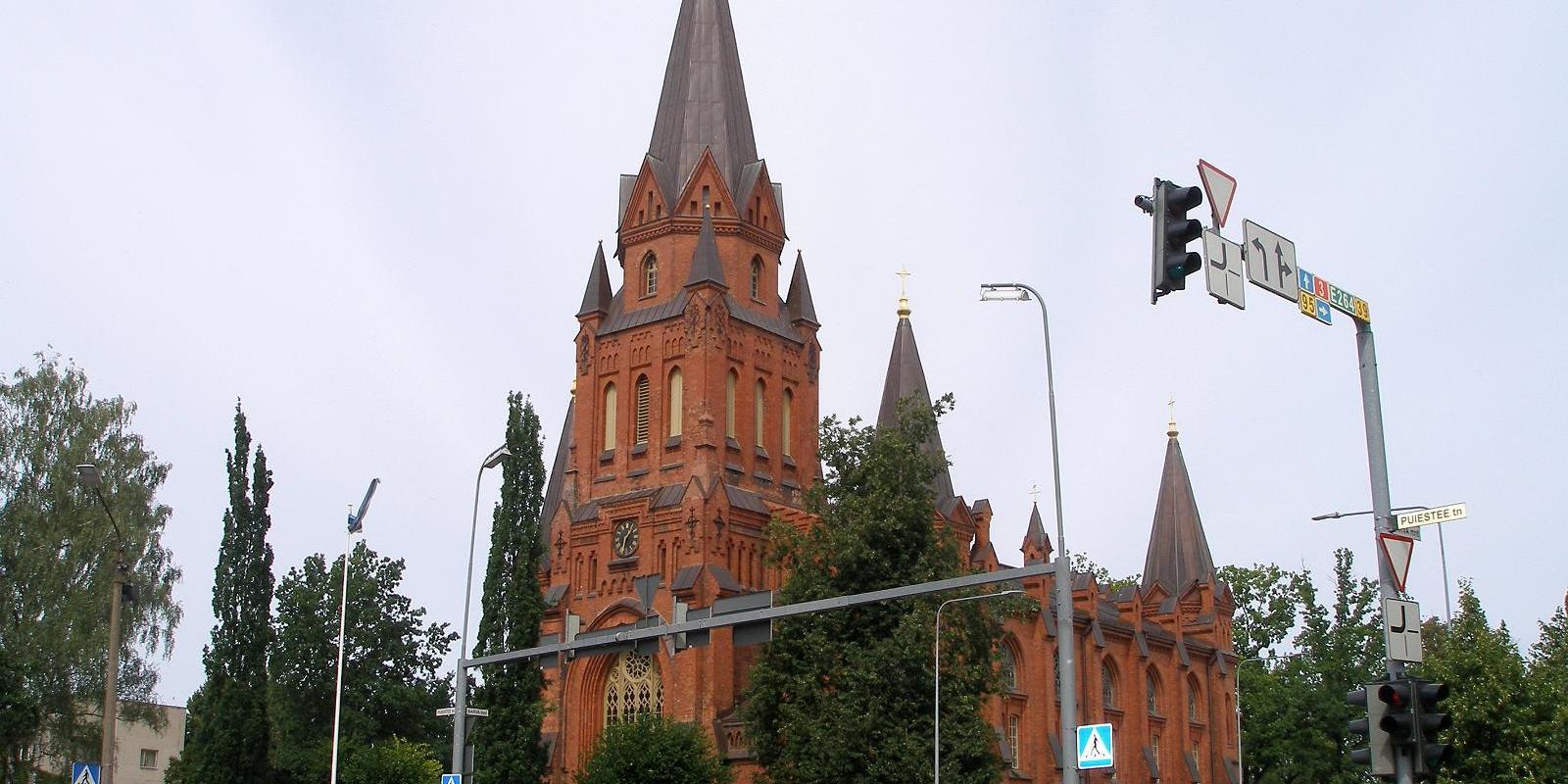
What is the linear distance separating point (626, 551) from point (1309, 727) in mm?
40712

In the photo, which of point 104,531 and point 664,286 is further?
point 664,286

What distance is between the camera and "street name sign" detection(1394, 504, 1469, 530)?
19.0 metres

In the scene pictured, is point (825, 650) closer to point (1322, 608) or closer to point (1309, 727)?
point (1309, 727)

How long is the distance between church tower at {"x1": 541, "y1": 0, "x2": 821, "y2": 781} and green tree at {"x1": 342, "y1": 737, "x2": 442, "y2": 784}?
7310 mm

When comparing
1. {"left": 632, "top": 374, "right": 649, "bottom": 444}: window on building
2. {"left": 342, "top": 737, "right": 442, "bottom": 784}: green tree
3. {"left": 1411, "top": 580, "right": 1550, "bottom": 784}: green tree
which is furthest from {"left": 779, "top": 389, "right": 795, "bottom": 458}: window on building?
{"left": 1411, "top": 580, "right": 1550, "bottom": 784}: green tree

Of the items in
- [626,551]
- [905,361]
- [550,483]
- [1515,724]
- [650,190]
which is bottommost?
[1515,724]

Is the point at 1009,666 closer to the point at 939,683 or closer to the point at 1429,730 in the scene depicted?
the point at 939,683

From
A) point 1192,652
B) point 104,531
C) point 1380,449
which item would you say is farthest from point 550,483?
point 1380,449

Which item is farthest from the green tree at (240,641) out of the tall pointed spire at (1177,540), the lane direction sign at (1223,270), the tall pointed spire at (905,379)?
the tall pointed spire at (1177,540)

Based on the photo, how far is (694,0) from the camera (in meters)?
66.1

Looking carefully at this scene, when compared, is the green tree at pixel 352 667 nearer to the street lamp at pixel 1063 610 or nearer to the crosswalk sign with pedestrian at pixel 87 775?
the crosswalk sign with pedestrian at pixel 87 775

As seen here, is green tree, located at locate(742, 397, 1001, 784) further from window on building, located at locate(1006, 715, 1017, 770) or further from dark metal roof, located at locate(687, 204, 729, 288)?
window on building, located at locate(1006, 715, 1017, 770)

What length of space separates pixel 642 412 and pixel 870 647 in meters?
17.1

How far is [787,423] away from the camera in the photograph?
62625 millimetres
